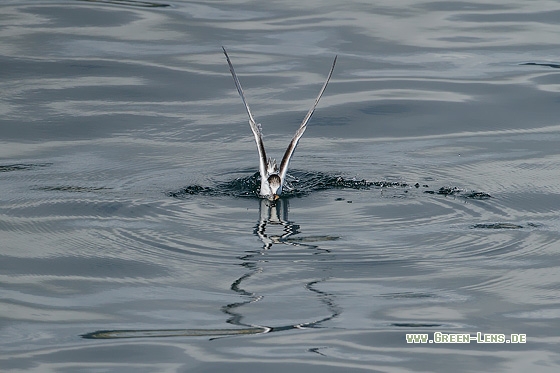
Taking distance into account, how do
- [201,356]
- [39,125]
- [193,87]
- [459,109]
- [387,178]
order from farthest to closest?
[193,87] < [459,109] < [39,125] < [387,178] < [201,356]

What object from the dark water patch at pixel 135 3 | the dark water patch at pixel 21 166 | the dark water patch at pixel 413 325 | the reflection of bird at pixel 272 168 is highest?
the dark water patch at pixel 135 3

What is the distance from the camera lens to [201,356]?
334 inches

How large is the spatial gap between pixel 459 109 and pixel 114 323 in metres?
8.72

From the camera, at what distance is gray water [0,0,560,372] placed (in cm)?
888

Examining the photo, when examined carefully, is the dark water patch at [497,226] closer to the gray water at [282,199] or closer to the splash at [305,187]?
the gray water at [282,199]

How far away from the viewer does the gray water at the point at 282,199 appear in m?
8.88

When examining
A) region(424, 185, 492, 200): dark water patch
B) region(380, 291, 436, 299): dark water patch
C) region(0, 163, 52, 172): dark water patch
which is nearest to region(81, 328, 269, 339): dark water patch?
region(380, 291, 436, 299): dark water patch

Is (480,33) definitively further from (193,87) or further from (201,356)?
(201,356)

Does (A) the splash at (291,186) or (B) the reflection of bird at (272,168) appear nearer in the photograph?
(B) the reflection of bird at (272,168)

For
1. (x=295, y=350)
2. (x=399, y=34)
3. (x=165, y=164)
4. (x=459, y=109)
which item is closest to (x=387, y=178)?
(x=165, y=164)

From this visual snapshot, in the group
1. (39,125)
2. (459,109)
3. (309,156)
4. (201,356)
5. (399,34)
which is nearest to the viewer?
(201,356)

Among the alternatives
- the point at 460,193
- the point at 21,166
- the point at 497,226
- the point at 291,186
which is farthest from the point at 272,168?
the point at 21,166

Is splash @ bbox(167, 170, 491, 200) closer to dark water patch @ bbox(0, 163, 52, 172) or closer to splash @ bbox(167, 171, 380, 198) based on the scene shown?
splash @ bbox(167, 171, 380, 198)

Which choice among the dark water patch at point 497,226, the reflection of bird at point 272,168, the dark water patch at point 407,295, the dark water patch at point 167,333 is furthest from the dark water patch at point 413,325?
the reflection of bird at point 272,168
